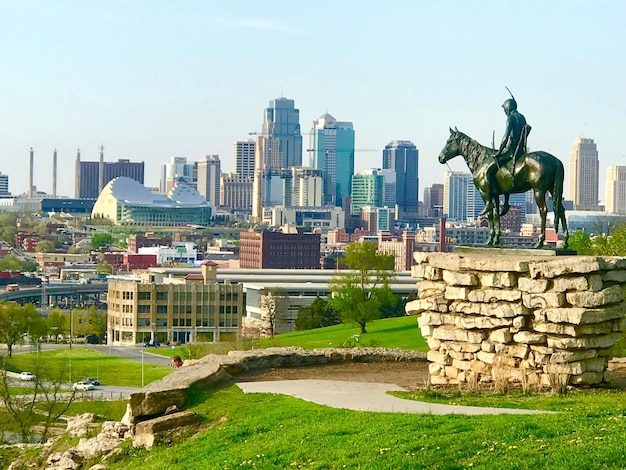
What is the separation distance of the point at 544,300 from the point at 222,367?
12.6 feet

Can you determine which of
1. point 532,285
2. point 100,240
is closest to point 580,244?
point 532,285

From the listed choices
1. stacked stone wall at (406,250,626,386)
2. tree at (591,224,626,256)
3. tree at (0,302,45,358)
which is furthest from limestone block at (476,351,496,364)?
tree at (0,302,45,358)

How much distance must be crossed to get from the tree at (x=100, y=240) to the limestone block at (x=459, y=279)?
157446mm

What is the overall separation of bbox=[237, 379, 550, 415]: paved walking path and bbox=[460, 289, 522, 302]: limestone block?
1.28 metres

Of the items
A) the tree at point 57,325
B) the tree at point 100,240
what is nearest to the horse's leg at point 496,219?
the tree at point 57,325

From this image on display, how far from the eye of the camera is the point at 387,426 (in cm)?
1189

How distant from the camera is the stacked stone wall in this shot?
14.4 m

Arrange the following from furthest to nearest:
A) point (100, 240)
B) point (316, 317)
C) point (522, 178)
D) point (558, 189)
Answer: point (100, 240), point (316, 317), point (522, 178), point (558, 189)

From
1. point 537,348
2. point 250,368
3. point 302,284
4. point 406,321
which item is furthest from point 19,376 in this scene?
point 302,284

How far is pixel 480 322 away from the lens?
15.0m

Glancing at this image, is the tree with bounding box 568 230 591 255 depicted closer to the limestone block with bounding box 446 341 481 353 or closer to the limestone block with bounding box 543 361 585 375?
the limestone block with bounding box 446 341 481 353

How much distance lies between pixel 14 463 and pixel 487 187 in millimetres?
6355

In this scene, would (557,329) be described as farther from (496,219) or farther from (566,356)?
(496,219)

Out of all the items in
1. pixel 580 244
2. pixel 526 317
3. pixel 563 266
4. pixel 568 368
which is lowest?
pixel 568 368
